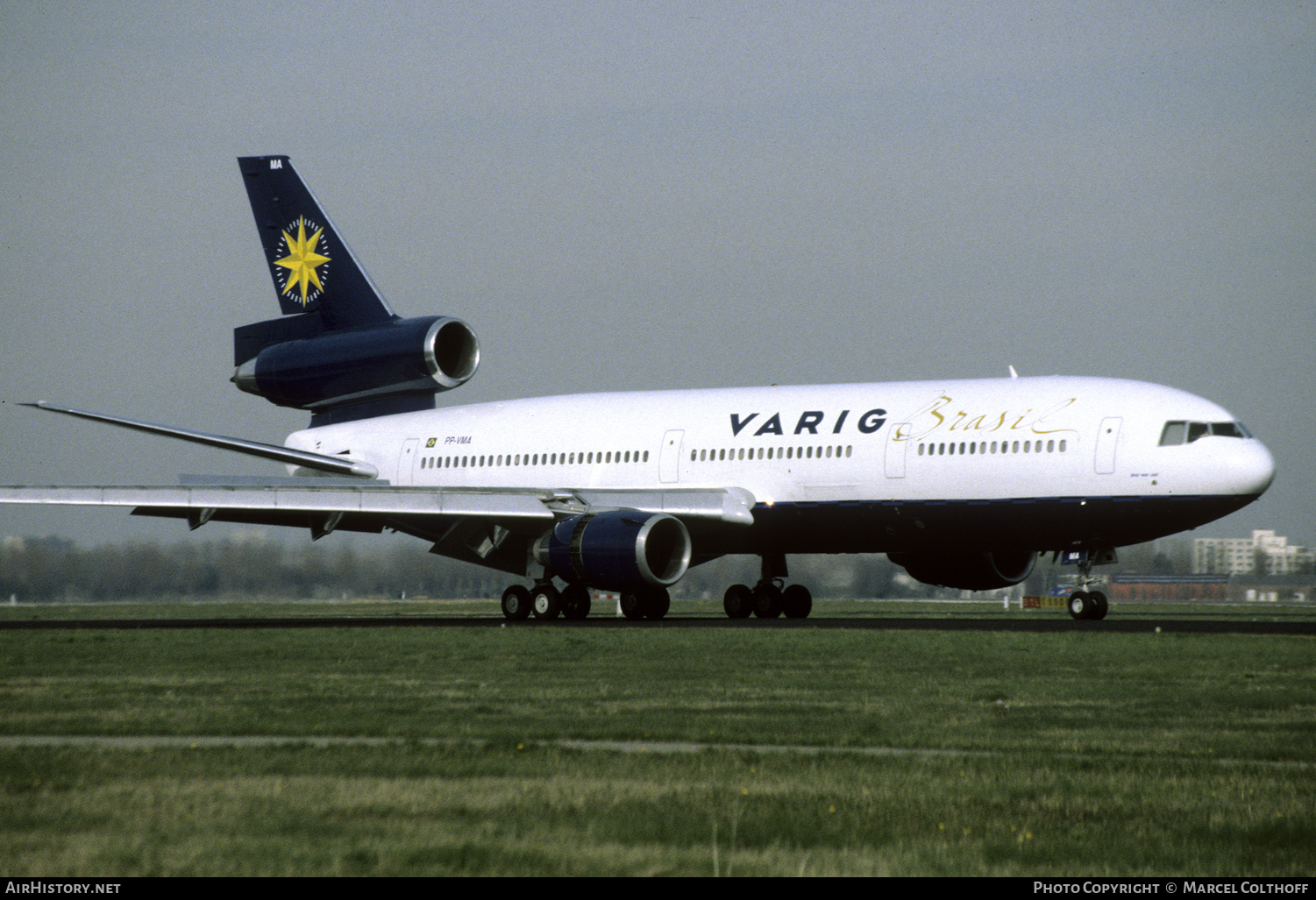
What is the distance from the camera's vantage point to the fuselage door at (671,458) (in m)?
32.4

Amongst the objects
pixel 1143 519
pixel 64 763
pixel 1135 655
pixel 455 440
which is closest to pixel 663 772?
pixel 64 763

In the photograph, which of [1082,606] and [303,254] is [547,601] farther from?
[303,254]

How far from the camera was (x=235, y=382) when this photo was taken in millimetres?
38375

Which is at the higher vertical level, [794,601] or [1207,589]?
[1207,589]

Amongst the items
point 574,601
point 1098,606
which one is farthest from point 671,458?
point 1098,606

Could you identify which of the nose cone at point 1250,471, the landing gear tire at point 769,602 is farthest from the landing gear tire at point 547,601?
the nose cone at point 1250,471

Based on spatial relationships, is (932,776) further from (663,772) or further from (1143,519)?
(1143,519)

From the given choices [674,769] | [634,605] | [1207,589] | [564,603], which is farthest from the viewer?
[1207,589]

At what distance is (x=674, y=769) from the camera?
10820 millimetres

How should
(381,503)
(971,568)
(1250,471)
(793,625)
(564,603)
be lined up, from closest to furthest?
(1250,471) → (793,625) → (381,503) → (564,603) → (971,568)

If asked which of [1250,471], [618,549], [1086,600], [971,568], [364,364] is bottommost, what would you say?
[1086,600]

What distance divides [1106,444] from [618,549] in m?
8.50

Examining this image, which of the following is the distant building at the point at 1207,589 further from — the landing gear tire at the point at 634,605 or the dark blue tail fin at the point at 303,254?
the dark blue tail fin at the point at 303,254
